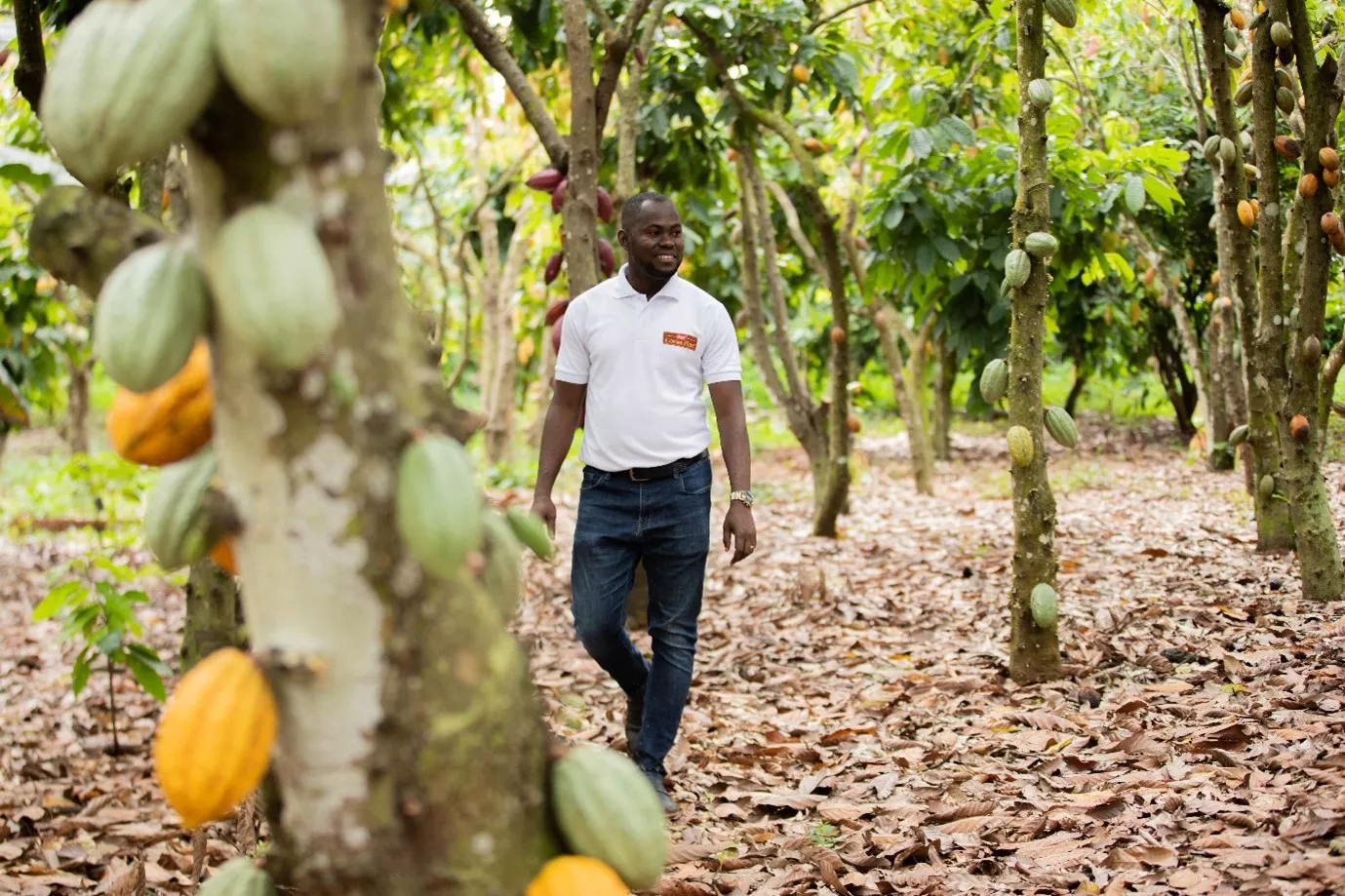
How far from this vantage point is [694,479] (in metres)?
2.75

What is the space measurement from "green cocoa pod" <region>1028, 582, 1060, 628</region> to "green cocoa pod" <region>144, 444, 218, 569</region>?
2724 millimetres

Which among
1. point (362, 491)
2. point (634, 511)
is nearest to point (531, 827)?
point (362, 491)

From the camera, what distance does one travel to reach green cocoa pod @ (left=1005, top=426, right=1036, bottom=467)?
3.22 meters

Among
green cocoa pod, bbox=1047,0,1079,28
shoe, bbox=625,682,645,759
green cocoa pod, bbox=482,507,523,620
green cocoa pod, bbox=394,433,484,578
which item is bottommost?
shoe, bbox=625,682,645,759

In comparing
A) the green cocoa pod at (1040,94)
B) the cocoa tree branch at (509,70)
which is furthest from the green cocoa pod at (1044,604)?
the cocoa tree branch at (509,70)

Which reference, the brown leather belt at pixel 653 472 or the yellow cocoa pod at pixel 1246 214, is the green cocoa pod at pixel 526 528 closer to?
the brown leather belt at pixel 653 472

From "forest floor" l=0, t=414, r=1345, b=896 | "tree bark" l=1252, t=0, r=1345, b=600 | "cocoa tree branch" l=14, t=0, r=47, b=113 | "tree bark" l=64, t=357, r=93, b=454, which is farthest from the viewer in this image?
"tree bark" l=64, t=357, r=93, b=454

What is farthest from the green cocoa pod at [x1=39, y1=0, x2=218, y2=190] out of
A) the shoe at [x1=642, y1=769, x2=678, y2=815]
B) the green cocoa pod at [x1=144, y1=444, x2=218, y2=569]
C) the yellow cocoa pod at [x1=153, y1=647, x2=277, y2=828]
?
the shoe at [x1=642, y1=769, x2=678, y2=815]

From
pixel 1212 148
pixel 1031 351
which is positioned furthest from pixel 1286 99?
pixel 1031 351

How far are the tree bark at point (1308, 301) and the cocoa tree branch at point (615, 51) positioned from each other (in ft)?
6.31

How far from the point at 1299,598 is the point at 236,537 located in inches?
152

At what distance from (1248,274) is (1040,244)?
1.55 metres

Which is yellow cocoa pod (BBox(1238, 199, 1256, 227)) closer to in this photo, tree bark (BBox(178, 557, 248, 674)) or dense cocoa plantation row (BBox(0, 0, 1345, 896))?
dense cocoa plantation row (BBox(0, 0, 1345, 896))

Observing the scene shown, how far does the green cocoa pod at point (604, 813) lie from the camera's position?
97 centimetres
